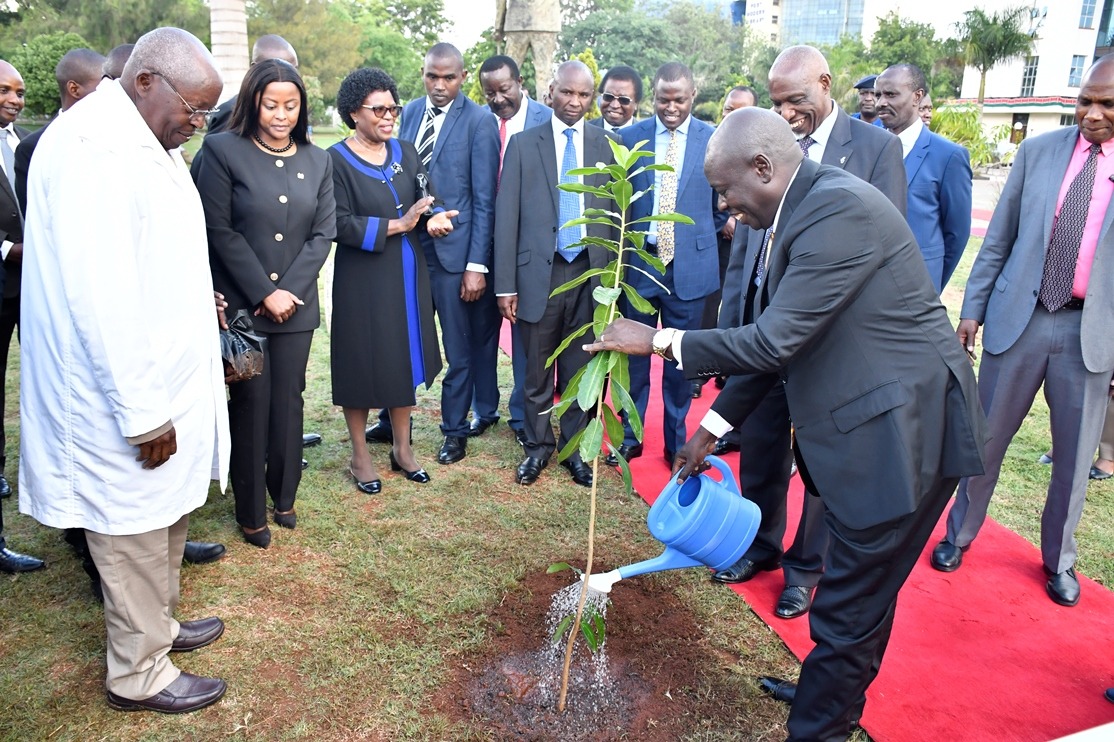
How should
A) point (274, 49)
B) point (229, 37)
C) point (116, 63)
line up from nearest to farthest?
1. point (116, 63)
2. point (274, 49)
3. point (229, 37)

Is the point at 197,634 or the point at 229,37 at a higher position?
the point at 229,37

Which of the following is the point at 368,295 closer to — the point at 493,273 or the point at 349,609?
the point at 493,273

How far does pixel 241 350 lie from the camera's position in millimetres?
3035

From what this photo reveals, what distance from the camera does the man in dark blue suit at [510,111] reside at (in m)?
4.93

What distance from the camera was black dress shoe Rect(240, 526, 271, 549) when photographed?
364cm

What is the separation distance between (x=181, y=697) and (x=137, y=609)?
36 centimetres

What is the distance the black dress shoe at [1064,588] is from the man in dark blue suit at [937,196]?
1.61m

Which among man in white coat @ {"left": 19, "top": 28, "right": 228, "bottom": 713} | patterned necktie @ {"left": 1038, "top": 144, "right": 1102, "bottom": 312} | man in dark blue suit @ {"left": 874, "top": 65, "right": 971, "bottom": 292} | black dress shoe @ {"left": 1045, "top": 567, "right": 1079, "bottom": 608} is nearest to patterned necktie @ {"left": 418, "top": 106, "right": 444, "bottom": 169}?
man in white coat @ {"left": 19, "top": 28, "right": 228, "bottom": 713}

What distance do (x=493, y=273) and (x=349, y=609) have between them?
204 centimetres

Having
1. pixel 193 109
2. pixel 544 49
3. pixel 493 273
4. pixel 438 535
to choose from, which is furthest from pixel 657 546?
pixel 544 49

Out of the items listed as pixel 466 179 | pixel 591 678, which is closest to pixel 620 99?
pixel 466 179

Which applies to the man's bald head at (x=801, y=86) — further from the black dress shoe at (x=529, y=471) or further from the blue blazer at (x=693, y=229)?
the black dress shoe at (x=529, y=471)

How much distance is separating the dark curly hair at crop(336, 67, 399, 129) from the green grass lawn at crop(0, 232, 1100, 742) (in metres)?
1.95

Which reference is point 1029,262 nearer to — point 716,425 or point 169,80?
point 716,425
